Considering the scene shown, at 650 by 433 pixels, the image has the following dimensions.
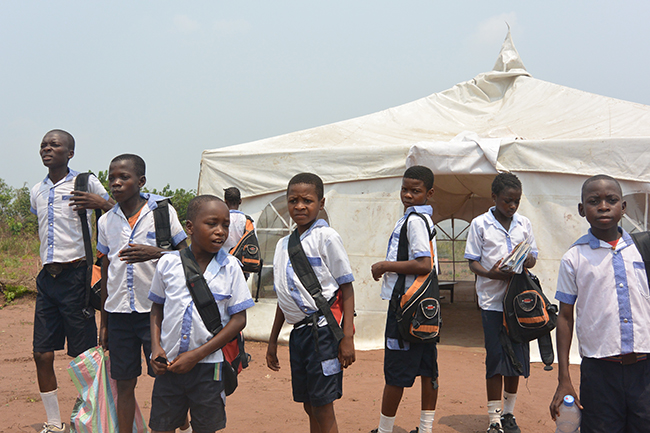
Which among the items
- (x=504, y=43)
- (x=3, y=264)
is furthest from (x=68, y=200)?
(x=3, y=264)

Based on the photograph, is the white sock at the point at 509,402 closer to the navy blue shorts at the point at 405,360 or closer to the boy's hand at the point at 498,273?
the navy blue shorts at the point at 405,360

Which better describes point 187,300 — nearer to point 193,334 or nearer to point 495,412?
point 193,334

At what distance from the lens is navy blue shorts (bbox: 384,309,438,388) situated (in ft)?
10.5

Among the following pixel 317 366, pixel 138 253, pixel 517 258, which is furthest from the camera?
pixel 517 258

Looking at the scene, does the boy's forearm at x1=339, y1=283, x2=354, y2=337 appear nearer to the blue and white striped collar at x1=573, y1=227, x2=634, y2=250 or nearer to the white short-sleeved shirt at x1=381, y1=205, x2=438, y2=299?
the white short-sleeved shirt at x1=381, y1=205, x2=438, y2=299

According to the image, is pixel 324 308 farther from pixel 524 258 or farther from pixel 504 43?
pixel 504 43

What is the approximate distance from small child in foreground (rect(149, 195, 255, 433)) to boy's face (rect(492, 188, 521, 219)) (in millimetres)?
1972

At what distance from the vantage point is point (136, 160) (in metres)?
3.16

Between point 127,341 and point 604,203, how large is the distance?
2.59m

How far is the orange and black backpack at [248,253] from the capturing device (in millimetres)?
5121

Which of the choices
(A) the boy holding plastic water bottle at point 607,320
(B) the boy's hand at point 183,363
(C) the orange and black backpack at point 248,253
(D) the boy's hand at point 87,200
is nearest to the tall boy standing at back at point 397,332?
(A) the boy holding plastic water bottle at point 607,320

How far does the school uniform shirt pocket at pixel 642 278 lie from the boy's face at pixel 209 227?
1.84 m

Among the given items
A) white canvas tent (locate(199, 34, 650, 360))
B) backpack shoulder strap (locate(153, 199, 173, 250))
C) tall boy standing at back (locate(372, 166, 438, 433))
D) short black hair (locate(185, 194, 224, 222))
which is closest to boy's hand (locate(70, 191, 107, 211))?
backpack shoulder strap (locate(153, 199, 173, 250))

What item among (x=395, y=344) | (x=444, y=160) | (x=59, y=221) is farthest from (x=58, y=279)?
(x=444, y=160)
